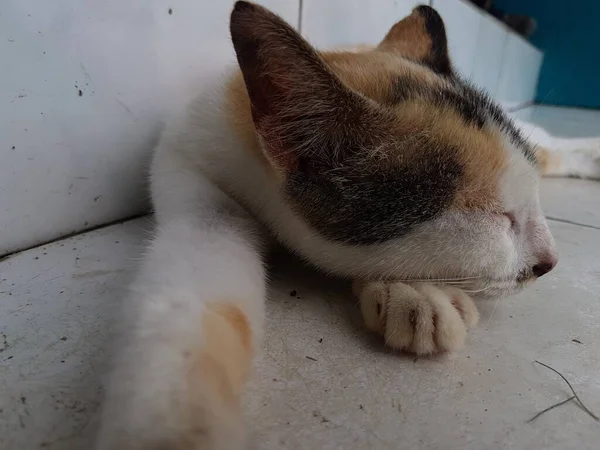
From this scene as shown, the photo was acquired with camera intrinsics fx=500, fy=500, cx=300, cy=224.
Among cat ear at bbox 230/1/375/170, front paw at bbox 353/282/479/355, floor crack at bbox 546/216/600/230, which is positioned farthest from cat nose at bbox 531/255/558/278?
floor crack at bbox 546/216/600/230

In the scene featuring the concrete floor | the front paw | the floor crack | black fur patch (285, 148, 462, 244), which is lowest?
the floor crack

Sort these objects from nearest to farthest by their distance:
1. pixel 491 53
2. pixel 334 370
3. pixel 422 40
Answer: pixel 334 370, pixel 422 40, pixel 491 53

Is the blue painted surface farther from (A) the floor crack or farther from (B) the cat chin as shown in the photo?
(B) the cat chin

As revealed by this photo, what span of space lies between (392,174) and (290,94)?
158 millimetres

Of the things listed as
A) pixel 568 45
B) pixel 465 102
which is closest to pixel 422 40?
pixel 465 102

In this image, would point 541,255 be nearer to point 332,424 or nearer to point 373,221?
point 373,221

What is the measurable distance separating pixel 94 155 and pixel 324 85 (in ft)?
1.96

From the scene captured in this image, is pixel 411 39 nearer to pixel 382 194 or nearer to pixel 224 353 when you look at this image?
pixel 382 194

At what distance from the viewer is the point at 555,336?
27.1 inches

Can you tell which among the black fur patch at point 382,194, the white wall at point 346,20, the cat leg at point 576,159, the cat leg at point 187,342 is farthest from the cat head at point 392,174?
the cat leg at point 576,159

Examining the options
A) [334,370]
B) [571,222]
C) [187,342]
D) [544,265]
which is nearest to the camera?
[187,342]

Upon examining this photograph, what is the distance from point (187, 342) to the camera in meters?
0.44

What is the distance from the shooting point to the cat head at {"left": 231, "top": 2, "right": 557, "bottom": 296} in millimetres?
597

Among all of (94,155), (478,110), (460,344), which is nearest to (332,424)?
(460,344)
